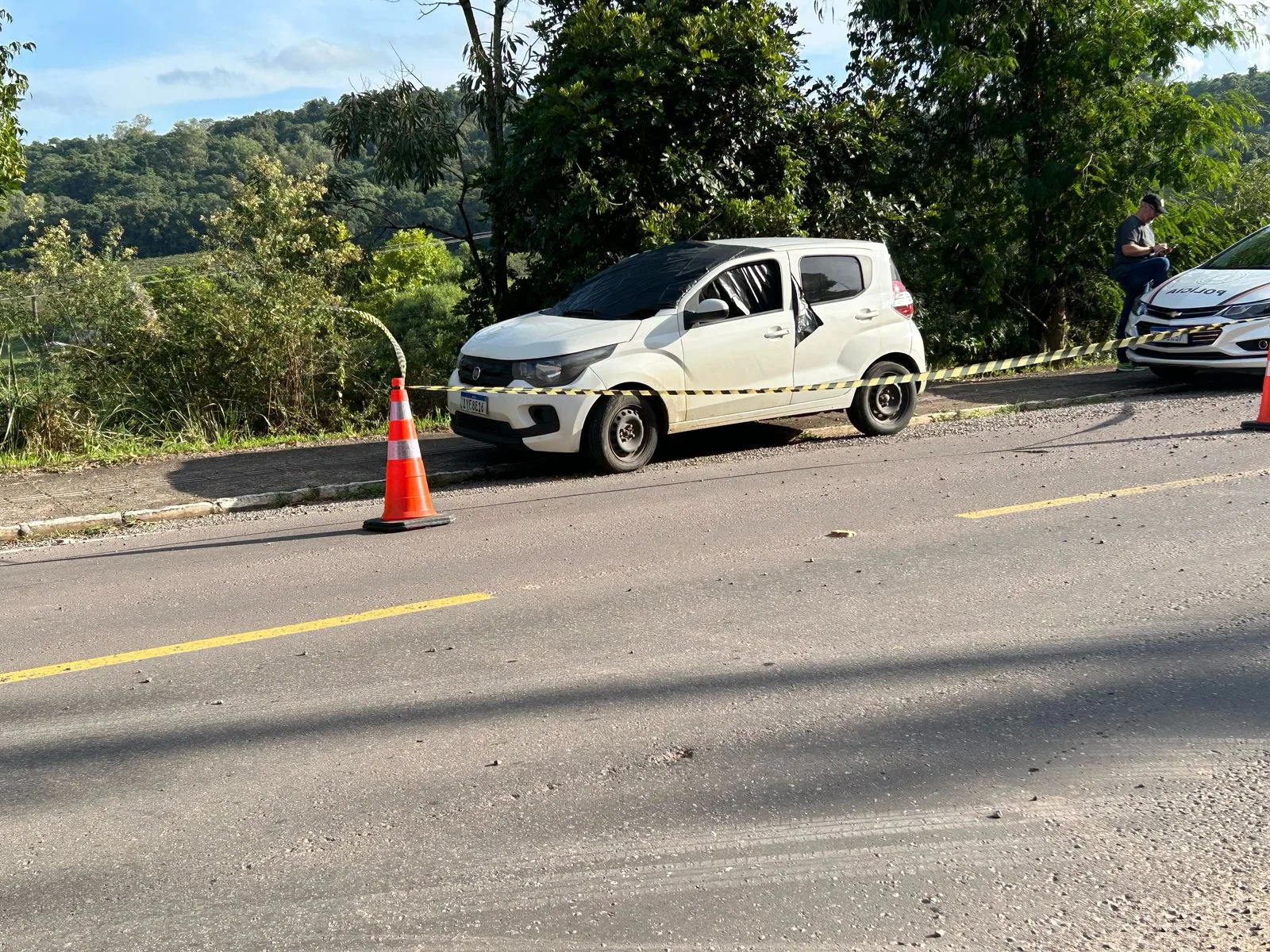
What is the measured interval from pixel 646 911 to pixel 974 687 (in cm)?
206

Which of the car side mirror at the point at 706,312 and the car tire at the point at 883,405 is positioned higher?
the car side mirror at the point at 706,312

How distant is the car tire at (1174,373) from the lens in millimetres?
14352

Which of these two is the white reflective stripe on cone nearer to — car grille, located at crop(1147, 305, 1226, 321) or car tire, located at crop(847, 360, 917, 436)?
car tire, located at crop(847, 360, 917, 436)

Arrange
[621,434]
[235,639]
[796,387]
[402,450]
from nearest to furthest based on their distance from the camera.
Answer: [235,639]
[402,450]
[621,434]
[796,387]

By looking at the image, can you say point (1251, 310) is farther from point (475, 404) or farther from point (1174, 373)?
point (475, 404)

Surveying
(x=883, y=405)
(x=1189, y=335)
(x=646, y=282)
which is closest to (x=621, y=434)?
(x=646, y=282)

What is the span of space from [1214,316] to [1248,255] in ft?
5.31

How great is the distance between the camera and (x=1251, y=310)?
13.5 m

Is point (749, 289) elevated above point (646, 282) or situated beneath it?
situated beneath

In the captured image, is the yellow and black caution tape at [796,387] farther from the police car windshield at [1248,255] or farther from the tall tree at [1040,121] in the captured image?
the tall tree at [1040,121]

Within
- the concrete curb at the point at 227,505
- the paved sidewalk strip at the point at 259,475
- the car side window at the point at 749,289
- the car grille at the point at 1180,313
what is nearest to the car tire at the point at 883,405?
the paved sidewalk strip at the point at 259,475

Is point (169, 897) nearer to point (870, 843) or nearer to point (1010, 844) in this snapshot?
point (870, 843)

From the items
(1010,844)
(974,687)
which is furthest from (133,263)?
(1010,844)

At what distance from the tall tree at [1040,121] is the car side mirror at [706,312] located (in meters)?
8.08
